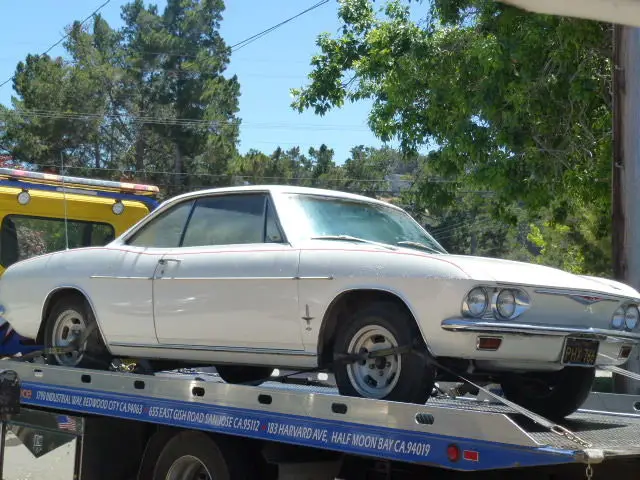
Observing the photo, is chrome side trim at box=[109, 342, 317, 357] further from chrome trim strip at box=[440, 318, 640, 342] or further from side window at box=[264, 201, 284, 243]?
chrome trim strip at box=[440, 318, 640, 342]

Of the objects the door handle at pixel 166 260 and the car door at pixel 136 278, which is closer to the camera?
the door handle at pixel 166 260

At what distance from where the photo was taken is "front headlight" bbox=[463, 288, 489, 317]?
4723mm

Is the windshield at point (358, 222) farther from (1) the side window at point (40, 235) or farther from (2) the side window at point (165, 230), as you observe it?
(1) the side window at point (40, 235)

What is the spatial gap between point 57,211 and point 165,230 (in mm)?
3858

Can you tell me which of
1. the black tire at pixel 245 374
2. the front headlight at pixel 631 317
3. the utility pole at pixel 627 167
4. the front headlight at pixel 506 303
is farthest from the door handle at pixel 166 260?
the utility pole at pixel 627 167

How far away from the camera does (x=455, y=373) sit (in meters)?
4.91

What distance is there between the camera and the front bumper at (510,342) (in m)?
4.70

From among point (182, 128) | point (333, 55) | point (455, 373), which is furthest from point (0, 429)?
point (182, 128)

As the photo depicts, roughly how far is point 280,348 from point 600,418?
2.17 metres

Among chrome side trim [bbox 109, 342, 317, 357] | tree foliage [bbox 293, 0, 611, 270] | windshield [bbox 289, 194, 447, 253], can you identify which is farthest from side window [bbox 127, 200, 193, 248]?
tree foliage [bbox 293, 0, 611, 270]

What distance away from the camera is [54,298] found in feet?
23.5

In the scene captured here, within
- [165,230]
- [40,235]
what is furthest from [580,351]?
[40,235]

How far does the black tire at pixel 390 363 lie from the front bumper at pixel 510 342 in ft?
0.53

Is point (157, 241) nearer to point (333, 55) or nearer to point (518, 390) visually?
point (518, 390)
